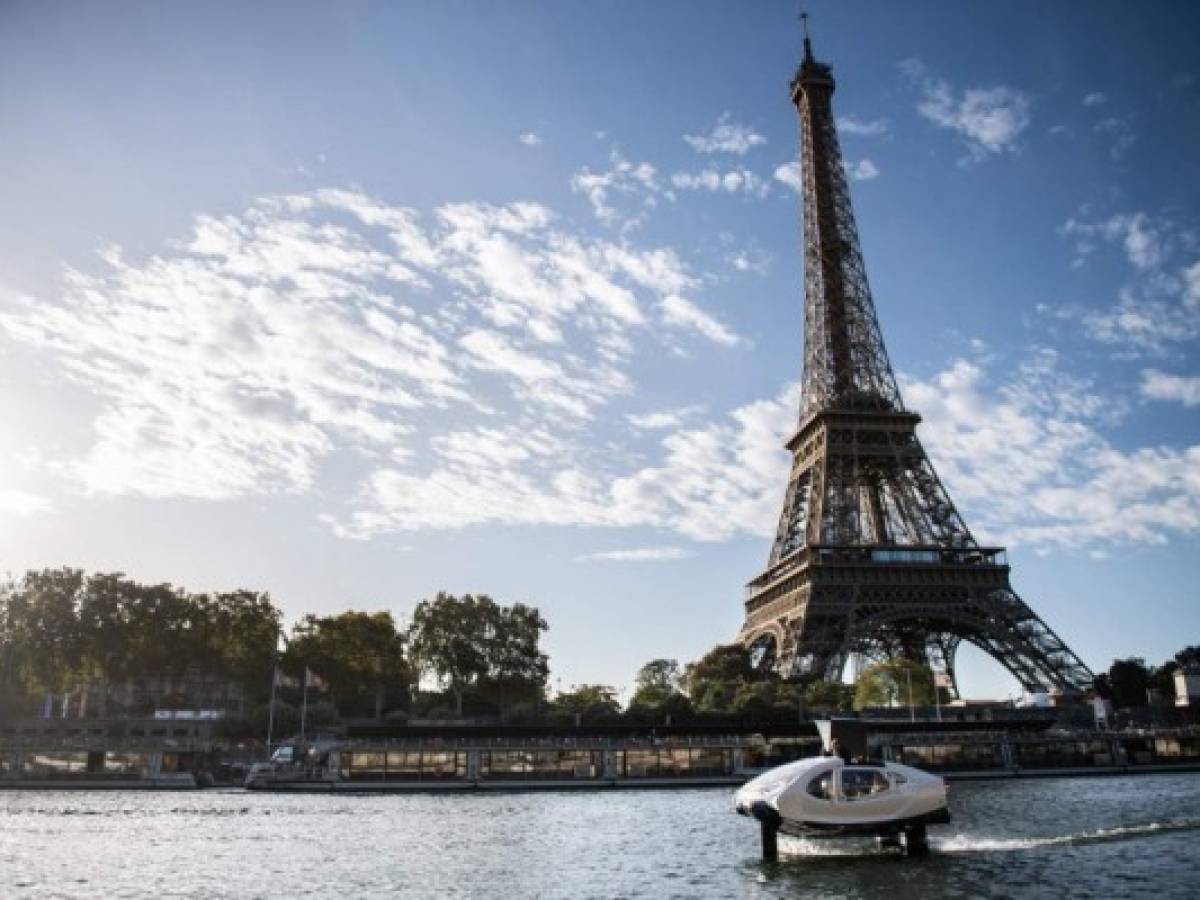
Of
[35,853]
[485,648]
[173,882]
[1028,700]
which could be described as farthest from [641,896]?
[485,648]

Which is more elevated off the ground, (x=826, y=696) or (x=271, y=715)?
(x=826, y=696)

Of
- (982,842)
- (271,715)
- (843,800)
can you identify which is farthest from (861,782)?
(271,715)

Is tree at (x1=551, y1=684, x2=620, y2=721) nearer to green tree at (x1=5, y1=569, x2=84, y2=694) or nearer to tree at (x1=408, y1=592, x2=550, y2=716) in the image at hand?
tree at (x1=408, y1=592, x2=550, y2=716)

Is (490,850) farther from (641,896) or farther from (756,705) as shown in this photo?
(756,705)

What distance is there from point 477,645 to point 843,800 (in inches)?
3593

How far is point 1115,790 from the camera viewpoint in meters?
58.1

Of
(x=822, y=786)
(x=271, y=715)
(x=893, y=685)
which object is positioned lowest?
(x=822, y=786)

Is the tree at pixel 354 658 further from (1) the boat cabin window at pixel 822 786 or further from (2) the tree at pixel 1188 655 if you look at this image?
(2) the tree at pixel 1188 655

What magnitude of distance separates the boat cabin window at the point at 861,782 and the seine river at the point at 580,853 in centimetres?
212

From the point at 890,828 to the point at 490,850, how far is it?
47.4 ft

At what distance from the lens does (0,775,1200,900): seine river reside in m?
26.8

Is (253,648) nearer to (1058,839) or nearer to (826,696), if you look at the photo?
(826,696)

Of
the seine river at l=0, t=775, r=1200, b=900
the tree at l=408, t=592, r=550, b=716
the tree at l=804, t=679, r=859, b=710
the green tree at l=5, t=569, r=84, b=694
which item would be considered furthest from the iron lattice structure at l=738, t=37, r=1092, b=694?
the green tree at l=5, t=569, r=84, b=694

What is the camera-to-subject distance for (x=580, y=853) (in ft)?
112
